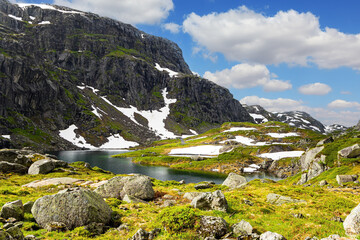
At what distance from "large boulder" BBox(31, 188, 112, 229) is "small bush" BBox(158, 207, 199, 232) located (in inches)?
241

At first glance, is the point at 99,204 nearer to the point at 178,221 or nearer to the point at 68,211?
the point at 68,211

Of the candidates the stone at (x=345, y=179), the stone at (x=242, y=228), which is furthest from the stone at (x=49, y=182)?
the stone at (x=345, y=179)

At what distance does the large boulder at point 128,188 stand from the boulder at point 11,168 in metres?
33.8

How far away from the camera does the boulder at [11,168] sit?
48.9 meters

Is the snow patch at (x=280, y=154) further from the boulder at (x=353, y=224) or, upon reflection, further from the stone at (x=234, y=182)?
the boulder at (x=353, y=224)

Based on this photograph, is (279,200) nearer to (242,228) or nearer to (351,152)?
(242,228)

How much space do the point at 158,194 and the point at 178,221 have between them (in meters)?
16.4

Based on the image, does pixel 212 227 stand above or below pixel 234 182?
above

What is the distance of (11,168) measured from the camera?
4972cm

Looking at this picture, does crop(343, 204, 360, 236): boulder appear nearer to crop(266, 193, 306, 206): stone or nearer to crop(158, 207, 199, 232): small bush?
crop(158, 207, 199, 232): small bush

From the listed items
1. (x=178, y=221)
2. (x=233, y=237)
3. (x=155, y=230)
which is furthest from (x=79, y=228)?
(x=233, y=237)

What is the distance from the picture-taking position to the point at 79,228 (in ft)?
56.1

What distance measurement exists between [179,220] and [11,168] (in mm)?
52014

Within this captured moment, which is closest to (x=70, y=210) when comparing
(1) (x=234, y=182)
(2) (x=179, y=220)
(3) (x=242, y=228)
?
(2) (x=179, y=220)
